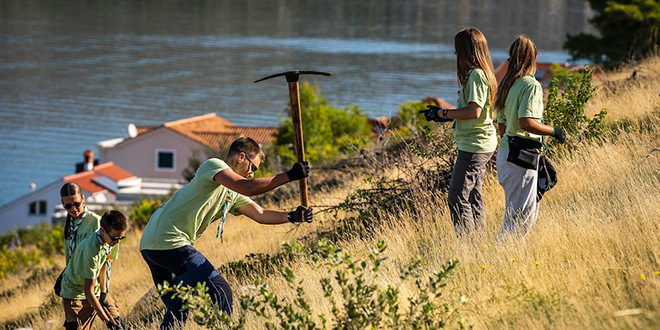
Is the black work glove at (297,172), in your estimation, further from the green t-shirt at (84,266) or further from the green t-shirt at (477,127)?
the green t-shirt at (84,266)

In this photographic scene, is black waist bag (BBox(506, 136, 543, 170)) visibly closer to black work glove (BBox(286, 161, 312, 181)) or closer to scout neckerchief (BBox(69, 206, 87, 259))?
black work glove (BBox(286, 161, 312, 181))

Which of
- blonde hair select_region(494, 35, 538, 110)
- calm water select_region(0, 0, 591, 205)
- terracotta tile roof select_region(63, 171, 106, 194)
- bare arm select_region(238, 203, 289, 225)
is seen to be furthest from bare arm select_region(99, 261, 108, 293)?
terracotta tile roof select_region(63, 171, 106, 194)

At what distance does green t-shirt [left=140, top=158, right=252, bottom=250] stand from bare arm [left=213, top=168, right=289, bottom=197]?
0.23 m

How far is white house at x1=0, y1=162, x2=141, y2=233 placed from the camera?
176 feet

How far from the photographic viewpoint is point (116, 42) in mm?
103375

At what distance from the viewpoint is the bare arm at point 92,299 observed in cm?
636

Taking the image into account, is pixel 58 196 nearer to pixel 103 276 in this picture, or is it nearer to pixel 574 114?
pixel 103 276

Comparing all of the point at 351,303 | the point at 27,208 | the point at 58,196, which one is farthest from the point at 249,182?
the point at 58,196

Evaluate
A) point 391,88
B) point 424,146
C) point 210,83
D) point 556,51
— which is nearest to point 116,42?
point 210,83

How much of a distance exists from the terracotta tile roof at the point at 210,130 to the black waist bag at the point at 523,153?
4902 cm

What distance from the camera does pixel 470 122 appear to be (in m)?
5.86

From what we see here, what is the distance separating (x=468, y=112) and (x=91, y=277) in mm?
3478

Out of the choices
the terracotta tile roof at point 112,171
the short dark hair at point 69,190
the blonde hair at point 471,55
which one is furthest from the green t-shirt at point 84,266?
the terracotta tile roof at point 112,171

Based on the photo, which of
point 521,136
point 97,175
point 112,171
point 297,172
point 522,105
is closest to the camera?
point 297,172
